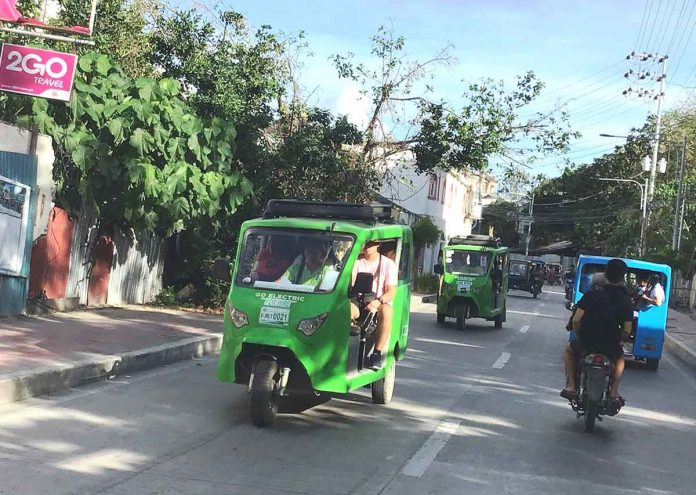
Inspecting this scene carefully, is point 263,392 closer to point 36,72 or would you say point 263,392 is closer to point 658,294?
point 36,72

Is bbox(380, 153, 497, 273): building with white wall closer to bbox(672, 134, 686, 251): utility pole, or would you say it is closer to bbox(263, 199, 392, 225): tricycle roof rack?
bbox(672, 134, 686, 251): utility pole

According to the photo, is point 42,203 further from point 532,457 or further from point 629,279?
point 629,279

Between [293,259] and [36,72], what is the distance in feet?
19.6

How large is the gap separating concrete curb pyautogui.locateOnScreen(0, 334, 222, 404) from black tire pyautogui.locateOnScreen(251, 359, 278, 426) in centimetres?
259

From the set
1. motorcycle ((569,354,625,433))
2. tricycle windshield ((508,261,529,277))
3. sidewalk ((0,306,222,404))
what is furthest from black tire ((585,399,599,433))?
tricycle windshield ((508,261,529,277))

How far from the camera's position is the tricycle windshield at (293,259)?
26.5ft

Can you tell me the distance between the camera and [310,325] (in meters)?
7.70

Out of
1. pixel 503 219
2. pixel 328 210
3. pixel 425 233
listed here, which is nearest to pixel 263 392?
pixel 328 210

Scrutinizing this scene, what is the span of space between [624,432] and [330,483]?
4375 millimetres

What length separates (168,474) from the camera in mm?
6012

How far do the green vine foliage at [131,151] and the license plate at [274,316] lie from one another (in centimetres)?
715

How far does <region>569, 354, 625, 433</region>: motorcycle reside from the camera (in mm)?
8422

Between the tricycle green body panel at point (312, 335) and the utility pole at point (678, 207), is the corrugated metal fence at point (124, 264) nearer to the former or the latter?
the tricycle green body panel at point (312, 335)

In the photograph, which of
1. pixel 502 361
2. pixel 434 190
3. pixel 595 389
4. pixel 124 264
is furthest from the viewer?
pixel 434 190
